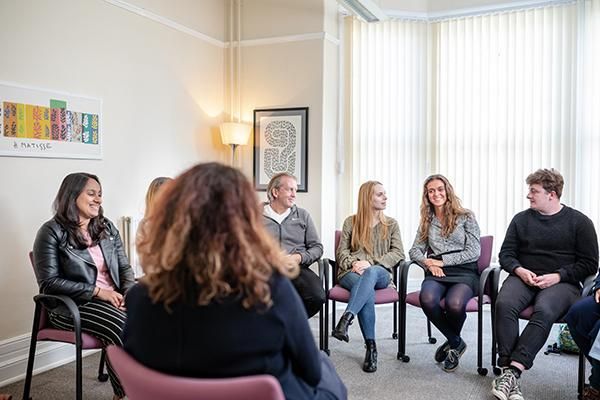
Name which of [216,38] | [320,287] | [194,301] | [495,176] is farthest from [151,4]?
[194,301]

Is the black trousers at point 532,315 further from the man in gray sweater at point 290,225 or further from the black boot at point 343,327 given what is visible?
the man in gray sweater at point 290,225

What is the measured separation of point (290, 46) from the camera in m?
4.97

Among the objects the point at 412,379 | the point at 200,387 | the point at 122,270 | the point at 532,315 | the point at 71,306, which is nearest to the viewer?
the point at 200,387

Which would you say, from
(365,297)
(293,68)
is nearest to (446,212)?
(365,297)

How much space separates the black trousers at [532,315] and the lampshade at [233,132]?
2.66 metres

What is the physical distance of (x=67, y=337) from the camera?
2732 mm

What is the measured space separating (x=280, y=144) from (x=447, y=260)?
1.99 metres

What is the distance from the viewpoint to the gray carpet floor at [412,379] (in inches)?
121

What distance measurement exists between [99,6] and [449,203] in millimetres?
2787

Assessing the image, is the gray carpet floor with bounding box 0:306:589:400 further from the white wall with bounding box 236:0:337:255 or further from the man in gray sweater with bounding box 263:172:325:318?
the white wall with bounding box 236:0:337:255

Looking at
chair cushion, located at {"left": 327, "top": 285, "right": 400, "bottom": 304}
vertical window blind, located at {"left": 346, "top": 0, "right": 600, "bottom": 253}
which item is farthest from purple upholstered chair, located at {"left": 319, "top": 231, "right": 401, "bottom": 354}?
vertical window blind, located at {"left": 346, "top": 0, "right": 600, "bottom": 253}

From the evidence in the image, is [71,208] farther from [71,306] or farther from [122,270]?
[71,306]

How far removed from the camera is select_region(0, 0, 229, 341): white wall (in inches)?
131

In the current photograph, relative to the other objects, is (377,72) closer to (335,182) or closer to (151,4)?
(335,182)
